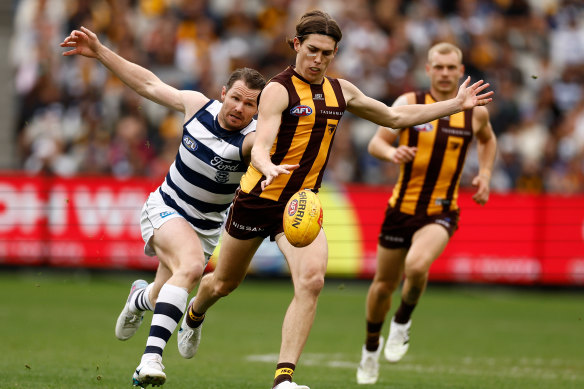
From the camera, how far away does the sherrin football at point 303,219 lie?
20.0ft

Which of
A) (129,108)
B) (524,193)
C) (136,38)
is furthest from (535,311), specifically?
(136,38)

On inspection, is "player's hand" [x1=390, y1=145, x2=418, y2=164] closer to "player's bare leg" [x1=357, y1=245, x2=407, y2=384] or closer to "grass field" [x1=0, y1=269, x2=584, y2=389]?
"player's bare leg" [x1=357, y1=245, x2=407, y2=384]

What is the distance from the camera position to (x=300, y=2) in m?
19.9

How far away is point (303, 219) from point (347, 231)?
10551mm

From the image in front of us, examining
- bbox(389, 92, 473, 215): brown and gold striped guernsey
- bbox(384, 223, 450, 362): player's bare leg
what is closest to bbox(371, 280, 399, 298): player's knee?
bbox(384, 223, 450, 362): player's bare leg

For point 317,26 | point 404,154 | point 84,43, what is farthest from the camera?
point 404,154

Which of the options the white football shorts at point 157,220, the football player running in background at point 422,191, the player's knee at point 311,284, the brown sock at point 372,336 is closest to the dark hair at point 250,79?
the white football shorts at point 157,220

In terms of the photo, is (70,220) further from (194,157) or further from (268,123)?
(268,123)

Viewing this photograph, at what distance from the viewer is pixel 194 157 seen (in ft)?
23.6

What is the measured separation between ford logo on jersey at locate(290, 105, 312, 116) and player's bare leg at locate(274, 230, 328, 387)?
2.90ft

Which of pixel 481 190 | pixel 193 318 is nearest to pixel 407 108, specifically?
pixel 481 190

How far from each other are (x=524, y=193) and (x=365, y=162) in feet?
9.56

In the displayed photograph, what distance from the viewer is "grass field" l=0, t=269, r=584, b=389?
27.1ft

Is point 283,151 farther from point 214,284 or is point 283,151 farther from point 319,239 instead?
point 214,284
